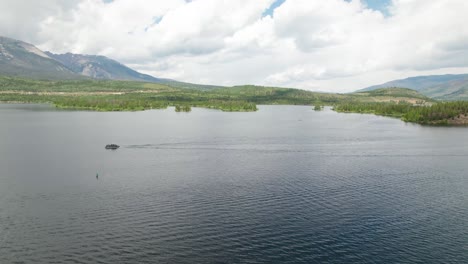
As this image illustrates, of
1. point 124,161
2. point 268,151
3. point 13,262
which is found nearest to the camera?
point 13,262

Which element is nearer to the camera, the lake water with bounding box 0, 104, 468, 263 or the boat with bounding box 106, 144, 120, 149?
the lake water with bounding box 0, 104, 468, 263

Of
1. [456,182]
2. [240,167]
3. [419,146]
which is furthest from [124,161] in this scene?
[419,146]

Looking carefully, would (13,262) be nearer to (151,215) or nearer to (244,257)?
(151,215)

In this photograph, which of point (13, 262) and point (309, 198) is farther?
point (309, 198)

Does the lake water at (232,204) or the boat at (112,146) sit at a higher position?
the boat at (112,146)

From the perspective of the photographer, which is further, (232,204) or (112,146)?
(112,146)

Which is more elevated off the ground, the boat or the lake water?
the boat

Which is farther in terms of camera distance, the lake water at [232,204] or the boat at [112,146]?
the boat at [112,146]

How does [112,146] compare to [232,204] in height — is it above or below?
above
